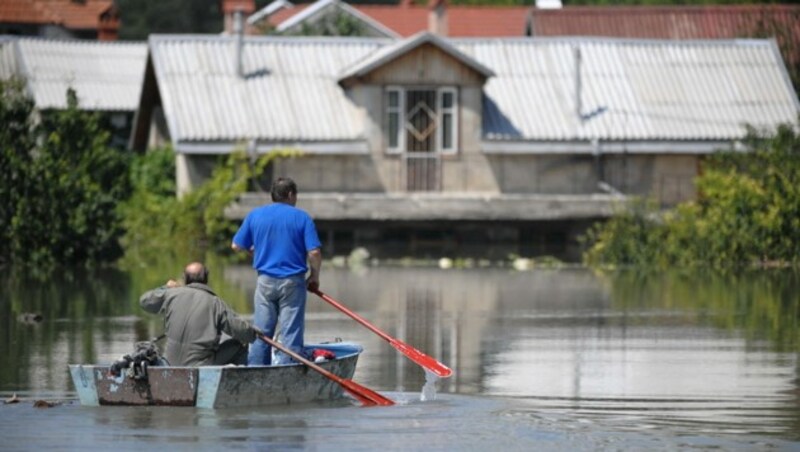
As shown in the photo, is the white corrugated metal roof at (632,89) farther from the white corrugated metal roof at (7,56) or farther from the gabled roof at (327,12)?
the white corrugated metal roof at (7,56)

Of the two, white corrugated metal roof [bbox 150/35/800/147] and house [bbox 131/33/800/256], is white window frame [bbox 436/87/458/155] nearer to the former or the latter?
house [bbox 131/33/800/256]

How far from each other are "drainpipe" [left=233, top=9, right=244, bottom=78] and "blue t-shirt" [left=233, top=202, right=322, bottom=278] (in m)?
29.3

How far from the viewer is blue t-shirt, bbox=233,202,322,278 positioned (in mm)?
16578

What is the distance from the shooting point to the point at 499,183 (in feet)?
149

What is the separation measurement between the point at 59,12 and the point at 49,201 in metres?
44.3

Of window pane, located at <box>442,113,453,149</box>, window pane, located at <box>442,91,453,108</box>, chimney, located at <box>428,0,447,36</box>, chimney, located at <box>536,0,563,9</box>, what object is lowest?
window pane, located at <box>442,113,453,149</box>


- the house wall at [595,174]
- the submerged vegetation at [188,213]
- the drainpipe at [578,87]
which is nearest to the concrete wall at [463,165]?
the house wall at [595,174]

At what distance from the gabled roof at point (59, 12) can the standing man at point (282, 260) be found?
56.2 meters

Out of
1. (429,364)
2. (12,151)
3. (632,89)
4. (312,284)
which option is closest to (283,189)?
(312,284)

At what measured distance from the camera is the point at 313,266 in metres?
16.8

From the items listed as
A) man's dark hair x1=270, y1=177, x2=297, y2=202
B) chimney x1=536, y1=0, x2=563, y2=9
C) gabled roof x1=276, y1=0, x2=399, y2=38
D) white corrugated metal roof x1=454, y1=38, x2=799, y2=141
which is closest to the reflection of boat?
man's dark hair x1=270, y1=177, x2=297, y2=202

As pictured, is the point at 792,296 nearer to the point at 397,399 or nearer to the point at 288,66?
the point at 397,399

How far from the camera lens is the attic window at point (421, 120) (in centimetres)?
4497

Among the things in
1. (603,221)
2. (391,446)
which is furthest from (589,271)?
(391,446)
